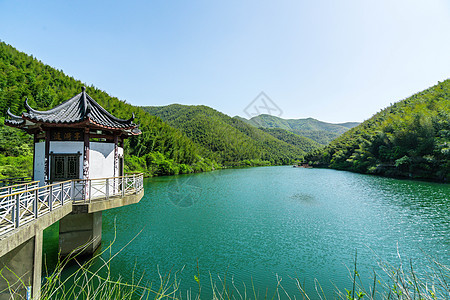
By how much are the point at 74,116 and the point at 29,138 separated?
2040cm

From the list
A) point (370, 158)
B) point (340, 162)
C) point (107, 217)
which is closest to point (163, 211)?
point (107, 217)

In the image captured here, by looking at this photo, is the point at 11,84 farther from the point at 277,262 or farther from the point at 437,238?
the point at 437,238

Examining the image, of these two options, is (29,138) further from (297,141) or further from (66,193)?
(297,141)

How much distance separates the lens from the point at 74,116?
24.4 ft

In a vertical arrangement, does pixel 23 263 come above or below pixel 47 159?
below

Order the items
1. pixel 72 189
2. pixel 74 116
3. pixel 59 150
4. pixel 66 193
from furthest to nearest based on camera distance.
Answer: pixel 74 116
pixel 59 150
pixel 72 189
pixel 66 193

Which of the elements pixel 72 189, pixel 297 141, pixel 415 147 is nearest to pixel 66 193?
pixel 72 189

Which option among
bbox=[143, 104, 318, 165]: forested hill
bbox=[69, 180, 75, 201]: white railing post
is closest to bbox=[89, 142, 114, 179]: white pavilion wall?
bbox=[69, 180, 75, 201]: white railing post

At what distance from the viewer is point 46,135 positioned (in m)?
7.23

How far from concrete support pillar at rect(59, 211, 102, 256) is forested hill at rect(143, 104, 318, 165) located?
5550 centimetres

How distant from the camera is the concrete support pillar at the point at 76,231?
26.3 feet

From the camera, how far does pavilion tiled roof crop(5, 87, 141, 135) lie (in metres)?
6.77

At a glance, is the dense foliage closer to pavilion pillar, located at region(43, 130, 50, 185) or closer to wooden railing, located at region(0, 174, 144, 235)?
pavilion pillar, located at region(43, 130, 50, 185)

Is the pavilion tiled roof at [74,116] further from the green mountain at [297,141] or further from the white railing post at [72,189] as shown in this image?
the green mountain at [297,141]
